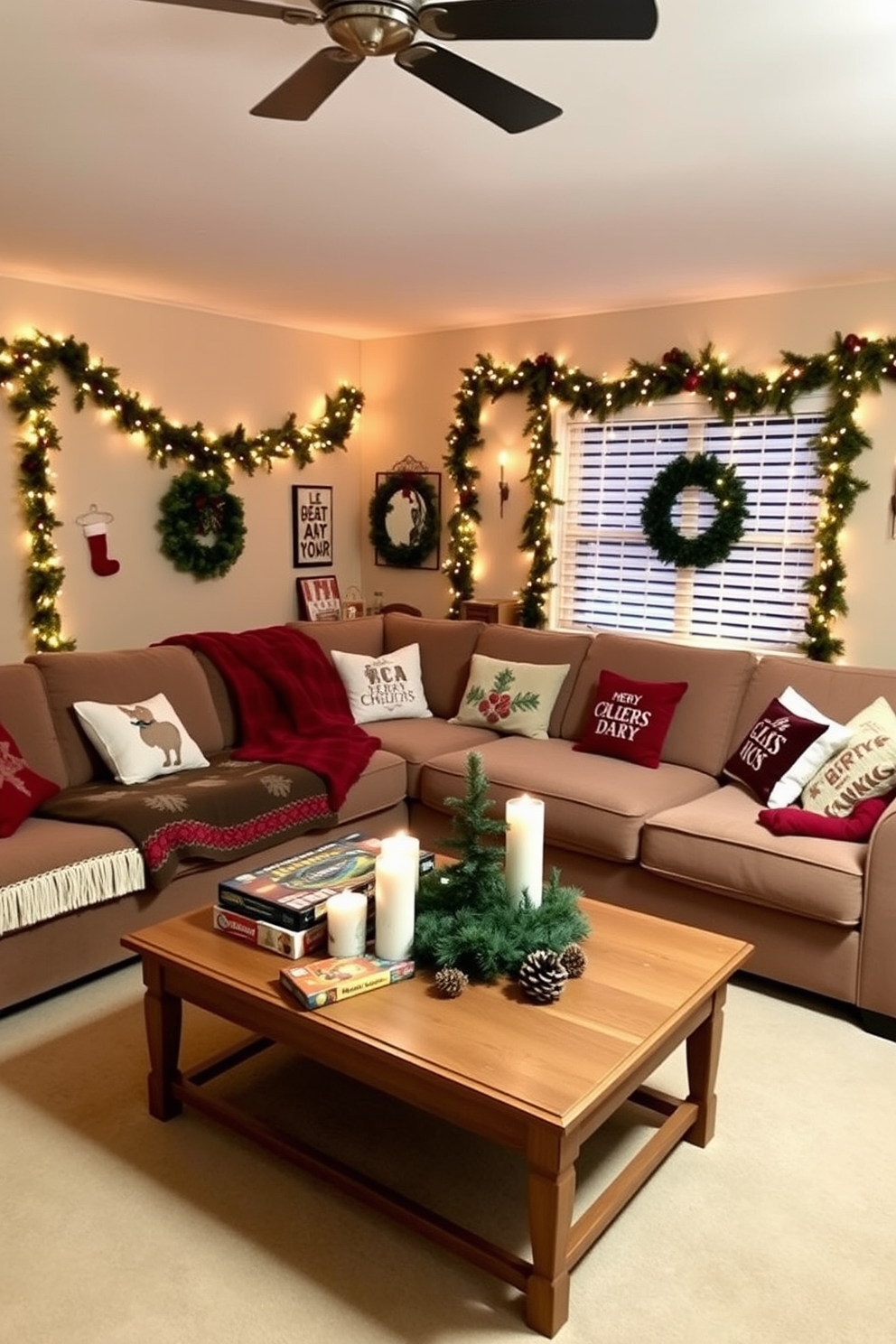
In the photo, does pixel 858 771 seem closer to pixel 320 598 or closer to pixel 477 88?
pixel 477 88

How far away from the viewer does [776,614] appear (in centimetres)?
526

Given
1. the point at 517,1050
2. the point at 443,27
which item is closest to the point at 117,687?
the point at 517,1050

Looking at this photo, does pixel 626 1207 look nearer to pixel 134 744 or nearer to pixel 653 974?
pixel 653 974

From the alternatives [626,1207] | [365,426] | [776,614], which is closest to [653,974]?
[626,1207]

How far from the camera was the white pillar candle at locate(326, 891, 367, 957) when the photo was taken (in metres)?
2.19

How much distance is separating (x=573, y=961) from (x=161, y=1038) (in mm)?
1010

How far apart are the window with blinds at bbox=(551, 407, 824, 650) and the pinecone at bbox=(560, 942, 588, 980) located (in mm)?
3455

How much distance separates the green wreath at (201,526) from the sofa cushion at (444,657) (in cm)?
151

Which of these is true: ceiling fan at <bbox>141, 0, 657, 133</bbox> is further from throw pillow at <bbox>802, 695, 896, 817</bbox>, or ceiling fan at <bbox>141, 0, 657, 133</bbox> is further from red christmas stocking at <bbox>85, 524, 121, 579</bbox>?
red christmas stocking at <bbox>85, 524, 121, 579</bbox>

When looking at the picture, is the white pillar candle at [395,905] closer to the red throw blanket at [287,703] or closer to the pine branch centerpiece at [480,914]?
the pine branch centerpiece at [480,914]

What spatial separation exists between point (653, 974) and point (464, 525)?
441 centimetres

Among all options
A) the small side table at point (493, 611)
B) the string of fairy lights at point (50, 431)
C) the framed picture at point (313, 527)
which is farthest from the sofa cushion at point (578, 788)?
the framed picture at point (313, 527)

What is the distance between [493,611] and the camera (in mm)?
5988

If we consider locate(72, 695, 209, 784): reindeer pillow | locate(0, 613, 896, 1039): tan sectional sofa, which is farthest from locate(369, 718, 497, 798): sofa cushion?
locate(72, 695, 209, 784): reindeer pillow
